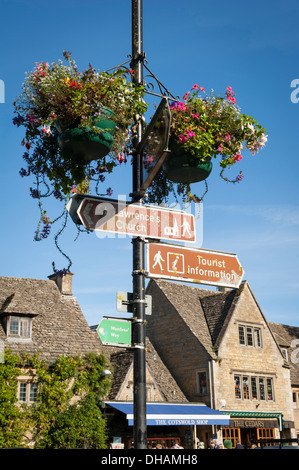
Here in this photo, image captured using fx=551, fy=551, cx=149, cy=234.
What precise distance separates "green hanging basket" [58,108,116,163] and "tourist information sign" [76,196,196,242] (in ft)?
1.82

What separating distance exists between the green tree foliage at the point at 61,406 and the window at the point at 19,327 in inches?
52.3

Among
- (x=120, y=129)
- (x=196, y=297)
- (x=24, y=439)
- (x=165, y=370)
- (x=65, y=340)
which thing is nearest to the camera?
(x=120, y=129)

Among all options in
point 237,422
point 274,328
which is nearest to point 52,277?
point 237,422

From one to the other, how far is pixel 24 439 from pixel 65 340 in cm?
481

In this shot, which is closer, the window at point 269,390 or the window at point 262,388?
the window at point 262,388

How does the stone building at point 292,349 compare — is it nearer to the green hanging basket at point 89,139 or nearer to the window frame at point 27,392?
the window frame at point 27,392

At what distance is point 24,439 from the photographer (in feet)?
74.5

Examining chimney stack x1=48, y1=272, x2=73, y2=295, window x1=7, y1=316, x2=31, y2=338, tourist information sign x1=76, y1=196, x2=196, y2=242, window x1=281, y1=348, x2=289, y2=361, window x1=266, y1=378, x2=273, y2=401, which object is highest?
chimney stack x1=48, y1=272, x2=73, y2=295

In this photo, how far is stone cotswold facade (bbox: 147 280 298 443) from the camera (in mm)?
31109

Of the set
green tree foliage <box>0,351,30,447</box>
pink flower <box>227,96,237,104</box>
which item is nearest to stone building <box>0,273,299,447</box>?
green tree foliage <box>0,351,30,447</box>

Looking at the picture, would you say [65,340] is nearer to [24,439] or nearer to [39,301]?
[39,301]

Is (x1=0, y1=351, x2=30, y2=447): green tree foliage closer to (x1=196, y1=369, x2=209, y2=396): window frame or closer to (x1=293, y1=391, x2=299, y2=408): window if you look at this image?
(x1=196, y1=369, x2=209, y2=396): window frame

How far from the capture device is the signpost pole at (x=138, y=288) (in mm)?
5328

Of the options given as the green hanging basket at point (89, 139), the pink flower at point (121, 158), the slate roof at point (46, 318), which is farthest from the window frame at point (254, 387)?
the green hanging basket at point (89, 139)
